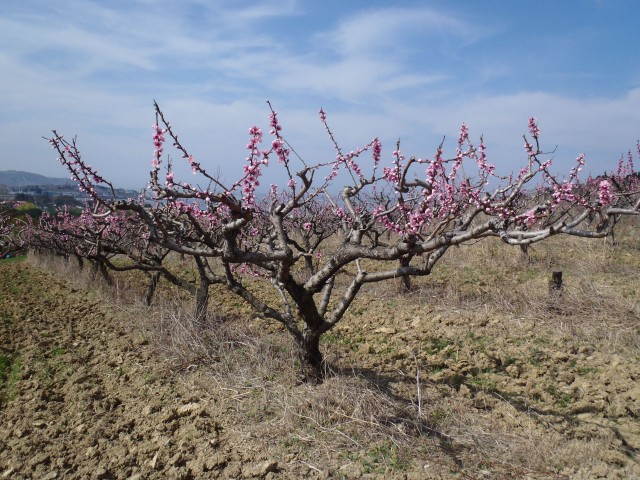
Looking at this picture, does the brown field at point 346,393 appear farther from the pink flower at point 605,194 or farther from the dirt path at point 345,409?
the pink flower at point 605,194

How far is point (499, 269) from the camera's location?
31.7 ft

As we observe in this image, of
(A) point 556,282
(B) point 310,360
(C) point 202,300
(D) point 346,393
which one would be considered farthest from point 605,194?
(C) point 202,300

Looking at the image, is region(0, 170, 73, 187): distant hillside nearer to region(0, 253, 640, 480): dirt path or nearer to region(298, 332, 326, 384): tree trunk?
region(0, 253, 640, 480): dirt path

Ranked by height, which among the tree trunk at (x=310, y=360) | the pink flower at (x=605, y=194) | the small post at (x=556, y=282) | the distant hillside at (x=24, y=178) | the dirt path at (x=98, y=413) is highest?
the distant hillside at (x=24, y=178)

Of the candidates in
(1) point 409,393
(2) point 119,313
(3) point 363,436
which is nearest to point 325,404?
(3) point 363,436

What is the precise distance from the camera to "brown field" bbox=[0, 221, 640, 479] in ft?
10.6

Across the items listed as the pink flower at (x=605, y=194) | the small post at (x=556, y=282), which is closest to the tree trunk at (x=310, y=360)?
the pink flower at (x=605, y=194)

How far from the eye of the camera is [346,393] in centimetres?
388

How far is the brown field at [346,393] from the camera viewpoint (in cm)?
324

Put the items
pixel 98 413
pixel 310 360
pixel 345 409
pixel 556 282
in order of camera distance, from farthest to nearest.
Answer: pixel 556 282 → pixel 310 360 → pixel 98 413 → pixel 345 409

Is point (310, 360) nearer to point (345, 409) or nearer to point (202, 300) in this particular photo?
point (345, 409)

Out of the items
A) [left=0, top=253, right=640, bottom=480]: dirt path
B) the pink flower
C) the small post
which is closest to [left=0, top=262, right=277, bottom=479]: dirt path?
[left=0, top=253, right=640, bottom=480]: dirt path

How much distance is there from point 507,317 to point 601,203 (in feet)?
10.2

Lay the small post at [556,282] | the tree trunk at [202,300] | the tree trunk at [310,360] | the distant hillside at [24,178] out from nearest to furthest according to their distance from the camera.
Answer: the tree trunk at [310,360] < the tree trunk at [202,300] < the small post at [556,282] < the distant hillside at [24,178]
